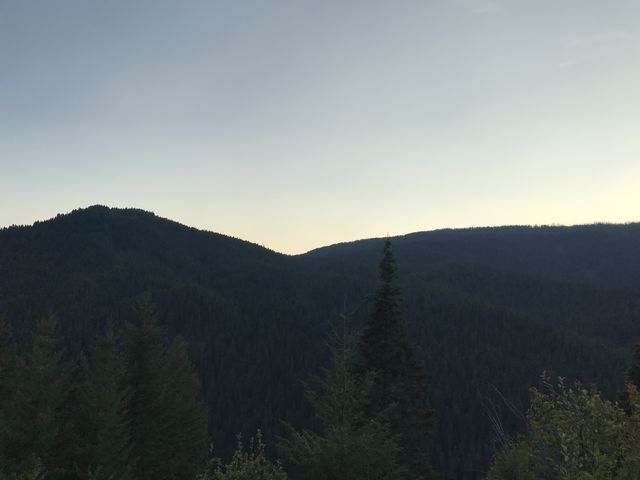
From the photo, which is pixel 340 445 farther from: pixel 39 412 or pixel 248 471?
pixel 39 412

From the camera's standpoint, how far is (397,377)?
20.6 metres

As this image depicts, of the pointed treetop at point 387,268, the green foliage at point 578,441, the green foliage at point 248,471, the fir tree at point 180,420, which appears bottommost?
the fir tree at point 180,420

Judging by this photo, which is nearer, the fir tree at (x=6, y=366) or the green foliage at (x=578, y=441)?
the green foliage at (x=578, y=441)

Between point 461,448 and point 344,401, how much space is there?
11702cm

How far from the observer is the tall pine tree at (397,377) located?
20.0 metres

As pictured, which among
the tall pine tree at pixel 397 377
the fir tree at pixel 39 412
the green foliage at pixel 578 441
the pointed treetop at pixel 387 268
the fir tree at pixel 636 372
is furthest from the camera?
the fir tree at pixel 636 372

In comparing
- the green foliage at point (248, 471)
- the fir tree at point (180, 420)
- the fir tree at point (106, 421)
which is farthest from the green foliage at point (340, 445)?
the fir tree at point (180, 420)

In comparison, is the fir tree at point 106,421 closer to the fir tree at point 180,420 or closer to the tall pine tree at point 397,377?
the fir tree at point 180,420

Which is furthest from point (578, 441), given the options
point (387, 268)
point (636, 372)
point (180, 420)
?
point (180, 420)

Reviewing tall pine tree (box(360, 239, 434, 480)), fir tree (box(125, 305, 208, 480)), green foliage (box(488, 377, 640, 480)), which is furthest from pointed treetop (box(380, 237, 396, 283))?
fir tree (box(125, 305, 208, 480))

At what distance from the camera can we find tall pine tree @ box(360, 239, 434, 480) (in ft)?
65.7

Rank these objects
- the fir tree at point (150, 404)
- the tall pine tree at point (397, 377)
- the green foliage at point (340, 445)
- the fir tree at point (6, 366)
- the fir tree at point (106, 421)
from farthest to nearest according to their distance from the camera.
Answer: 1. the fir tree at point (6, 366)
2. the fir tree at point (150, 404)
3. the fir tree at point (106, 421)
4. the tall pine tree at point (397, 377)
5. the green foliage at point (340, 445)

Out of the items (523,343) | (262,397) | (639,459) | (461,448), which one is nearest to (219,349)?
(262,397)

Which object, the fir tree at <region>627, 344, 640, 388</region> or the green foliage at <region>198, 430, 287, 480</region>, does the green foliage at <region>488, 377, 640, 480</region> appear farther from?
the fir tree at <region>627, 344, 640, 388</region>
